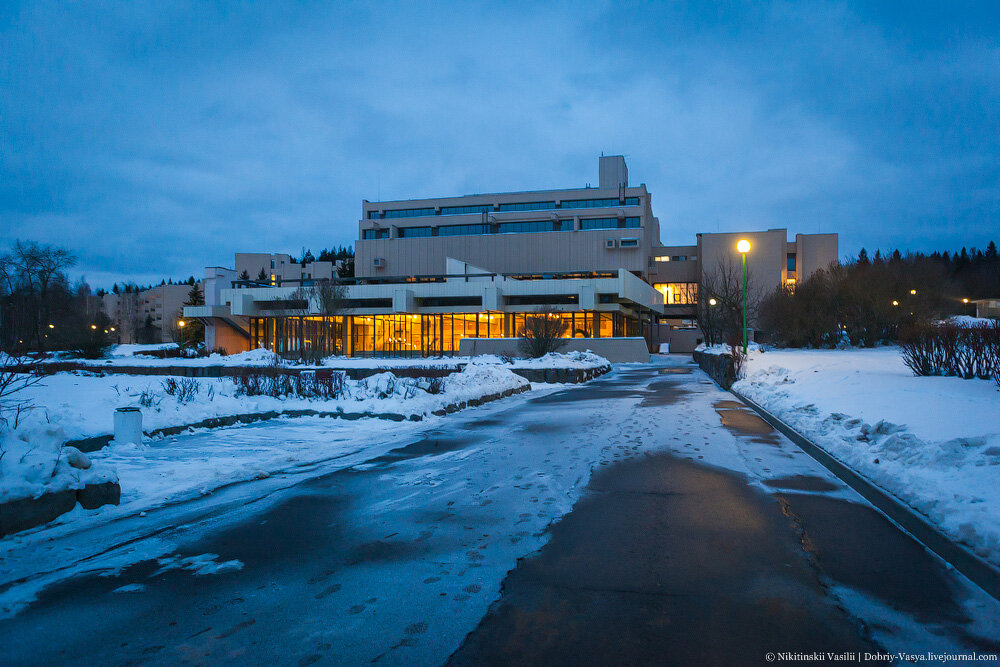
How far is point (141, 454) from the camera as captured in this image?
8.74 m

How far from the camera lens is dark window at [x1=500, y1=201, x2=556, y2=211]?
81.9 m

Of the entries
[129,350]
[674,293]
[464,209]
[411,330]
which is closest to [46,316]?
[129,350]

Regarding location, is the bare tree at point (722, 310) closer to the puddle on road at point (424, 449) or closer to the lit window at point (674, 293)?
the lit window at point (674, 293)

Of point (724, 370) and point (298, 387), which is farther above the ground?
point (298, 387)

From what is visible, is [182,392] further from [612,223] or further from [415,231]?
[415,231]

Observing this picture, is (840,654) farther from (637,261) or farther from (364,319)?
(637,261)

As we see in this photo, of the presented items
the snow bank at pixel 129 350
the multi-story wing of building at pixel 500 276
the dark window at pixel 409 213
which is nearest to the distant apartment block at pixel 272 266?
the dark window at pixel 409 213

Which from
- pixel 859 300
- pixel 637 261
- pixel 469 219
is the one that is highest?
pixel 469 219

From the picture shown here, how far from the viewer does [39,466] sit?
580 centimetres

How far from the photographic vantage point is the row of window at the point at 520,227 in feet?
253

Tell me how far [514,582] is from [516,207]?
264 feet

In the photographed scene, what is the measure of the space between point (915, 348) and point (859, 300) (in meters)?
22.0

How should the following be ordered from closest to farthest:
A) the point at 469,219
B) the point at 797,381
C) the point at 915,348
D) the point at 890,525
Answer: the point at 890,525
the point at 915,348
the point at 797,381
the point at 469,219

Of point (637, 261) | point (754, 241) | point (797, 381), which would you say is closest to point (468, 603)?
point (797, 381)
